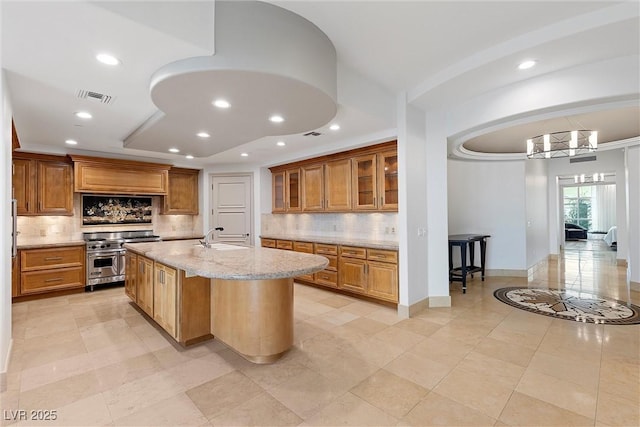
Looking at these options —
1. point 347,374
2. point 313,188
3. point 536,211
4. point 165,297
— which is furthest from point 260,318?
point 536,211

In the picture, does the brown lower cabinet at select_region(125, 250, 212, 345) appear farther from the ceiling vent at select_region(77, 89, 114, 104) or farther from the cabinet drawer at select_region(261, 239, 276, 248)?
the cabinet drawer at select_region(261, 239, 276, 248)

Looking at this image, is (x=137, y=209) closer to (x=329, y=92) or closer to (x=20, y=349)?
(x=20, y=349)

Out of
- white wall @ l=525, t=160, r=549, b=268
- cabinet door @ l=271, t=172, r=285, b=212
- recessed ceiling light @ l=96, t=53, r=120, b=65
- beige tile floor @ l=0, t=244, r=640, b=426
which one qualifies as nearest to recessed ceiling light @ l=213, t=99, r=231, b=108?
recessed ceiling light @ l=96, t=53, r=120, b=65

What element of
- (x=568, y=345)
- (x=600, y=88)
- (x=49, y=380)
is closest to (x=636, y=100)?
(x=600, y=88)

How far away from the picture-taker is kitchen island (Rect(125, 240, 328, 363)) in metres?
2.51

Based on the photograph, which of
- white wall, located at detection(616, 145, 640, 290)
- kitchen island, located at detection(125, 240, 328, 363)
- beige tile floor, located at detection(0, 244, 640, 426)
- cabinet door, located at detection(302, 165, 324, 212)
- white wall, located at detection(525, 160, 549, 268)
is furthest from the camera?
white wall, located at detection(525, 160, 549, 268)

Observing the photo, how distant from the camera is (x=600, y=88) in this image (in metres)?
2.88

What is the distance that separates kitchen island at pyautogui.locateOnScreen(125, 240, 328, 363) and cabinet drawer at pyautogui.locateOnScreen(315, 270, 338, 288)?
1.91 m

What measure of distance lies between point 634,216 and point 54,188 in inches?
373

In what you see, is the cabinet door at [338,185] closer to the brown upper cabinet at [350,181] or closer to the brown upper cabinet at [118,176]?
the brown upper cabinet at [350,181]

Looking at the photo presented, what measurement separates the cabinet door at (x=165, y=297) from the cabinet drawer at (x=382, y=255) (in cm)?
255

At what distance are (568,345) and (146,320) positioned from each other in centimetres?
464

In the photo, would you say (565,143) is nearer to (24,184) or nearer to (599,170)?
(599,170)

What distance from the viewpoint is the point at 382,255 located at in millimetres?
4188
